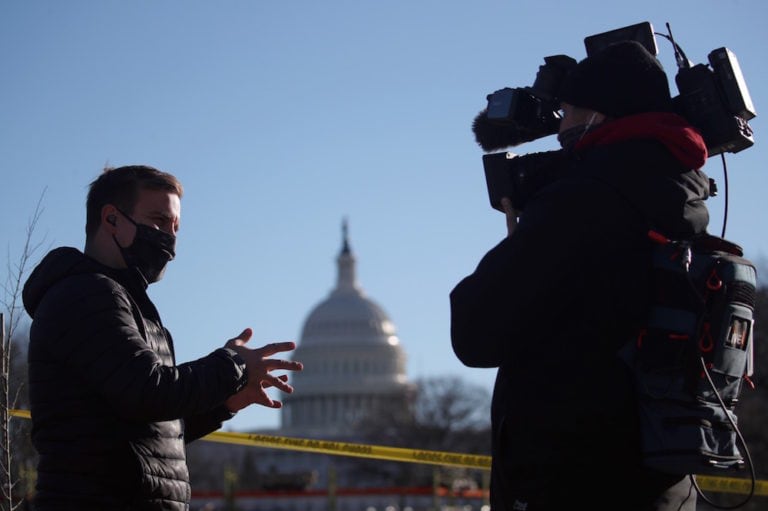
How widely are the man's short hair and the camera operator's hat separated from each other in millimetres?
1167

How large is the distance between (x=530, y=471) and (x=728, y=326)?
1.94 feet

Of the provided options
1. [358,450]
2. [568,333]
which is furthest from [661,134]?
[358,450]

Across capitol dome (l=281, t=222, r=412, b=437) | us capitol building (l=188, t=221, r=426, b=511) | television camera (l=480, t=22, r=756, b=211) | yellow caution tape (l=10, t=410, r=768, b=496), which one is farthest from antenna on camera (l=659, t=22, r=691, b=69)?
capitol dome (l=281, t=222, r=412, b=437)

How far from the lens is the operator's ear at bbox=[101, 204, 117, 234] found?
161 inches

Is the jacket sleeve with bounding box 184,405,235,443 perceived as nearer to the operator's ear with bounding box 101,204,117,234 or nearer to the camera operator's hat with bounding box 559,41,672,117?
the operator's ear with bounding box 101,204,117,234

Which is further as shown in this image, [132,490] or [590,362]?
[132,490]

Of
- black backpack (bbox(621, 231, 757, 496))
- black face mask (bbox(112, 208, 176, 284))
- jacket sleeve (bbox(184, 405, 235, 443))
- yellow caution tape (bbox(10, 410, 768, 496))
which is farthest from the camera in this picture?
yellow caution tape (bbox(10, 410, 768, 496))

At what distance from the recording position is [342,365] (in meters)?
133

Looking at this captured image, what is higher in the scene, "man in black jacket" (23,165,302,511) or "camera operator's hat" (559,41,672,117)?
"camera operator's hat" (559,41,672,117)

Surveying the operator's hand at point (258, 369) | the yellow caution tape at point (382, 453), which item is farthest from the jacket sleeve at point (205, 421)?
the yellow caution tape at point (382, 453)

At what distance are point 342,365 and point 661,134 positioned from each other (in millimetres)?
129515

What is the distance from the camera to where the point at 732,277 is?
350 cm

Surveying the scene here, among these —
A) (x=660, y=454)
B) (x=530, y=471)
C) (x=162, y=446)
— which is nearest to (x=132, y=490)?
(x=162, y=446)

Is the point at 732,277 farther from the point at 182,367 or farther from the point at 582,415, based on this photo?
the point at 182,367
